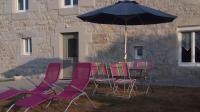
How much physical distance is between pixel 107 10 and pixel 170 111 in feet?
10.5

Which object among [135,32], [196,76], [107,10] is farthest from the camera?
[135,32]

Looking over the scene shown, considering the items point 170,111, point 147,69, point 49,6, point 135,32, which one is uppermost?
point 49,6

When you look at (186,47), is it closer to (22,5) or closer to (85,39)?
(85,39)

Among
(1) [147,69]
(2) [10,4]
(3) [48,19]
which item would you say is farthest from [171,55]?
(2) [10,4]

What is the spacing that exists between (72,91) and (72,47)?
8.61 metres

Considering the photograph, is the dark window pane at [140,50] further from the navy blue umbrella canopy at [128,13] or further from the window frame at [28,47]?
the window frame at [28,47]

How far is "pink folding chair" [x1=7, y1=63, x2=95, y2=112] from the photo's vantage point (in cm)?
756

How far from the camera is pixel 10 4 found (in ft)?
61.4

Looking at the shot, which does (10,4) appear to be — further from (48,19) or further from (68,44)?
(68,44)

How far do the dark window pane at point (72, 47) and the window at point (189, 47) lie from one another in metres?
4.62

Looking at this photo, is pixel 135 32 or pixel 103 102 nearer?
pixel 103 102

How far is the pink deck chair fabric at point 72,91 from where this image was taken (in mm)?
7571

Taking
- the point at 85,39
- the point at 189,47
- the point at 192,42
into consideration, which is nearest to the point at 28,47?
the point at 85,39

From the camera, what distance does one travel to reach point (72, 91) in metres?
8.32
